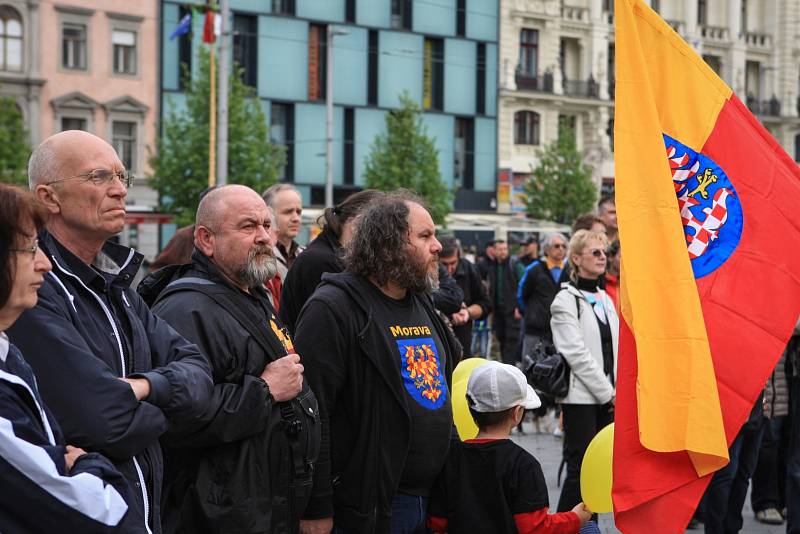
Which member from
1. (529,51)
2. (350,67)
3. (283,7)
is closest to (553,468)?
(283,7)

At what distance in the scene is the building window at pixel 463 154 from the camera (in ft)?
170

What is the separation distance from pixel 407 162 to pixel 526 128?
1143 cm

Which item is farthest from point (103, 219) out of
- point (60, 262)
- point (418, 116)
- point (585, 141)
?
point (585, 141)

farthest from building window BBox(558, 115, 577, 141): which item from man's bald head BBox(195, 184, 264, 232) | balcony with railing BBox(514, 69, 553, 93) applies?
man's bald head BBox(195, 184, 264, 232)

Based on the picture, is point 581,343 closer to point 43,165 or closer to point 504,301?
point 43,165

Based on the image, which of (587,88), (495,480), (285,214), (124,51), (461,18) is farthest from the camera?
(587,88)

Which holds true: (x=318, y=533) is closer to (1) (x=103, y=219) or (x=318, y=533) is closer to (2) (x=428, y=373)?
(2) (x=428, y=373)

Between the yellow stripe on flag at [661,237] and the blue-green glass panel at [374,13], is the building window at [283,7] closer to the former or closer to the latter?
the blue-green glass panel at [374,13]

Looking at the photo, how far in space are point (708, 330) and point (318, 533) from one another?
6.40ft

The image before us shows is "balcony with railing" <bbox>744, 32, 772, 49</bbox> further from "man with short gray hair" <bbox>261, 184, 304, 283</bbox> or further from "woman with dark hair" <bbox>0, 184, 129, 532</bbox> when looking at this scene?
"woman with dark hair" <bbox>0, 184, 129, 532</bbox>

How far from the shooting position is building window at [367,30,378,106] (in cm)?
4981

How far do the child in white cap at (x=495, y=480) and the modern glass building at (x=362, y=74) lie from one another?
39.9 m

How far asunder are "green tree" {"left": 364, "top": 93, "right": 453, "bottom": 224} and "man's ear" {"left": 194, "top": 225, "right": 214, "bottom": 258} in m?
38.9

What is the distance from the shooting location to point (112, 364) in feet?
11.4
